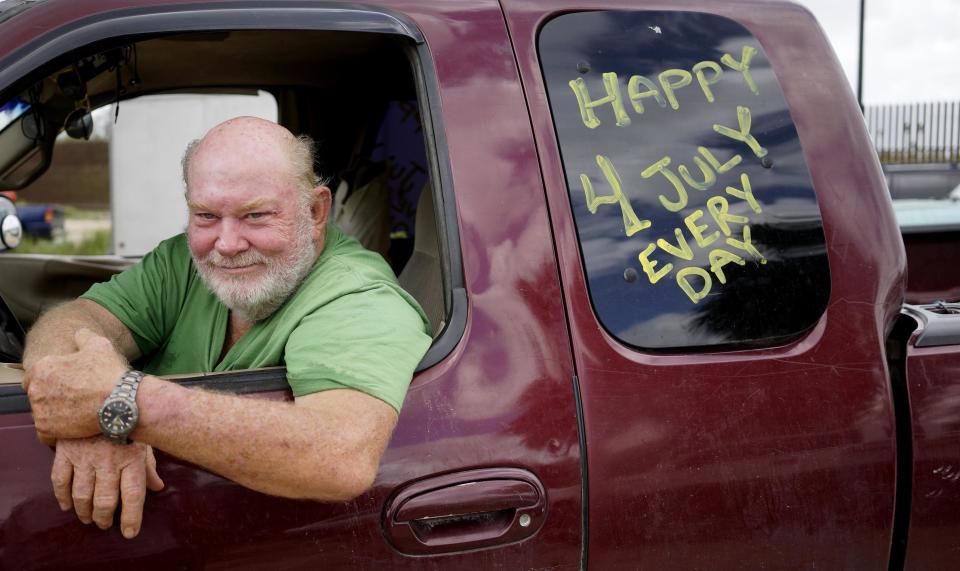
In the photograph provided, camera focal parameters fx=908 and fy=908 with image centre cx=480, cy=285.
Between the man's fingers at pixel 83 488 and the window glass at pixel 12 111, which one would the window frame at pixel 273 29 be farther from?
the window glass at pixel 12 111

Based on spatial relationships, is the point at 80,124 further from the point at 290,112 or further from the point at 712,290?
the point at 712,290

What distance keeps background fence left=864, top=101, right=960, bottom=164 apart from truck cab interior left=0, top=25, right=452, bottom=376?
18.2 m

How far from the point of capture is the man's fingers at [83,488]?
137cm

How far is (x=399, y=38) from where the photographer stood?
5.63 feet

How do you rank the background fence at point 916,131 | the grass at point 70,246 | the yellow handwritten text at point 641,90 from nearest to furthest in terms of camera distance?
the yellow handwritten text at point 641,90 → the grass at point 70,246 → the background fence at point 916,131

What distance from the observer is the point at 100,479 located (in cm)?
137

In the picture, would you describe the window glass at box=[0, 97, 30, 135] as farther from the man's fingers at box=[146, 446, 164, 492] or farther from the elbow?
the elbow

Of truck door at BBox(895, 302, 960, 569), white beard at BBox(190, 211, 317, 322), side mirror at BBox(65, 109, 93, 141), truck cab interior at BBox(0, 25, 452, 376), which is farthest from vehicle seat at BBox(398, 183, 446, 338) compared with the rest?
side mirror at BBox(65, 109, 93, 141)

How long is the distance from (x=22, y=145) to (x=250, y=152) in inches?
48.9

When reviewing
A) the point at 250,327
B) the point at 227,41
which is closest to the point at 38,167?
the point at 227,41

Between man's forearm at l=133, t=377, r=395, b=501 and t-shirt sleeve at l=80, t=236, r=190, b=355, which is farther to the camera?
t-shirt sleeve at l=80, t=236, r=190, b=355

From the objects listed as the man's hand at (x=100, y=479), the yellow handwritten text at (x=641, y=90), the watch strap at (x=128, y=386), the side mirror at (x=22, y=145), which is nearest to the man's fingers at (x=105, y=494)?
the man's hand at (x=100, y=479)

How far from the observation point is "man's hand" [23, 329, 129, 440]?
1358mm

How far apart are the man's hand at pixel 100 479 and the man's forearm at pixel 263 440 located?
0.05 metres
